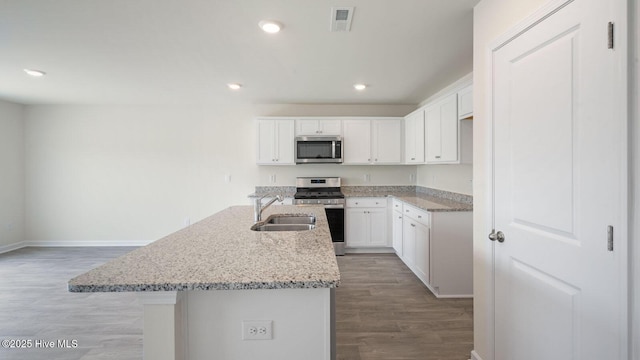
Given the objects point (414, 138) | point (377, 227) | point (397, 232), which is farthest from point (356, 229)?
point (414, 138)

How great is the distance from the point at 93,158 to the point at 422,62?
17.8 feet

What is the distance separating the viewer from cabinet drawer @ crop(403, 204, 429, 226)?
118 inches

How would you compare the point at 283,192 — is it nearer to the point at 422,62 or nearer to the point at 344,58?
the point at 344,58

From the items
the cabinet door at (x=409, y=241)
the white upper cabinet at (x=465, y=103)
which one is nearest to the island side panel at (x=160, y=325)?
the white upper cabinet at (x=465, y=103)

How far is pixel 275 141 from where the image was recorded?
4.38 metres

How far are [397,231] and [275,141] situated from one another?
2.37 metres

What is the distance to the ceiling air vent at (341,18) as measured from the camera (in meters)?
1.92

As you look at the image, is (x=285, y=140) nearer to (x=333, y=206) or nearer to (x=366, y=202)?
(x=333, y=206)

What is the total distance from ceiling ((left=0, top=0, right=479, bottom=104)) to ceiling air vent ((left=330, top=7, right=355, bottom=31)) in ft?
0.16

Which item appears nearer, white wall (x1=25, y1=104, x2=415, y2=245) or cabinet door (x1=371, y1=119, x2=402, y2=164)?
cabinet door (x1=371, y1=119, x2=402, y2=164)

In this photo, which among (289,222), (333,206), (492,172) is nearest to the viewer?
(492,172)

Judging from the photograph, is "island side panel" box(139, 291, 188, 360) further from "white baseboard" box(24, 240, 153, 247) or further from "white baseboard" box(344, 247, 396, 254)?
"white baseboard" box(24, 240, 153, 247)

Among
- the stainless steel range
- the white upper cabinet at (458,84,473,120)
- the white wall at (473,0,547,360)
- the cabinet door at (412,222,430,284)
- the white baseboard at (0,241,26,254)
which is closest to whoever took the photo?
the white wall at (473,0,547,360)

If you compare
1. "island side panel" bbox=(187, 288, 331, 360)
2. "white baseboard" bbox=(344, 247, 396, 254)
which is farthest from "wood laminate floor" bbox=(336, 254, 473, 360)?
"island side panel" bbox=(187, 288, 331, 360)
